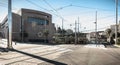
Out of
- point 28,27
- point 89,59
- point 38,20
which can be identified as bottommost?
point 89,59

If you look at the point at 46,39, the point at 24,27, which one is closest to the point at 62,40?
the point at 46,39

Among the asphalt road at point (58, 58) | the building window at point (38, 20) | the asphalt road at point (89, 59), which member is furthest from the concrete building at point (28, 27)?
the asphalt road at point (89, 59)

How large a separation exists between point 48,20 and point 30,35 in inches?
455

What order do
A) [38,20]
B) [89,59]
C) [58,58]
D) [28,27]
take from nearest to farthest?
[89,59] < [58,58] < [28,27] < [38,20]

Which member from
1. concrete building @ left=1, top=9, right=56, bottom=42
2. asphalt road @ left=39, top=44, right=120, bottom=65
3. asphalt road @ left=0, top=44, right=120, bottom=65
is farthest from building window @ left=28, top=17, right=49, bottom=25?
asphalt road @ left=39, top=44, right=120, bottom=65

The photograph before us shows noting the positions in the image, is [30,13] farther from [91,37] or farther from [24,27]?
[91,37]

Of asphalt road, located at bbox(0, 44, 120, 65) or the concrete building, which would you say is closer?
asphalt road, located at bbox(0, 44, 120, 65)

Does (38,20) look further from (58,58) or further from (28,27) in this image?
(58,58)

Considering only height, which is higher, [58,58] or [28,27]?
[28,27]

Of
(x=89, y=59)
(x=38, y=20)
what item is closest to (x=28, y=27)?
(x=38, y=20)

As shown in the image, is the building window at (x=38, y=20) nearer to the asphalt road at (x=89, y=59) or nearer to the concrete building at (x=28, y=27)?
the concrete building at (x=28, y=27)

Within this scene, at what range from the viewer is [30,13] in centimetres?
6234

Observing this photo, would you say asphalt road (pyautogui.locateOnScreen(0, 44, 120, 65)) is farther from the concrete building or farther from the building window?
the building window

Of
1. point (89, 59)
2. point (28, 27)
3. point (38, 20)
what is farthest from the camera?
point (38, 20)
